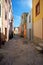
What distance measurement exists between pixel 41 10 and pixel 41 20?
46.7 inches

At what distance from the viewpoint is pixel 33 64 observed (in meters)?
8.55

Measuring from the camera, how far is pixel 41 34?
1777 centimetres

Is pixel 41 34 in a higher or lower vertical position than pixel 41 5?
lower

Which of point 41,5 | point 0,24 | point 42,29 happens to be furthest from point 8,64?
point 0,24

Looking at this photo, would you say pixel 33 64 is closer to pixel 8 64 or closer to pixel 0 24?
pixel 8 64

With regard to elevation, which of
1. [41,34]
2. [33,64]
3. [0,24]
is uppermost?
[0,24]

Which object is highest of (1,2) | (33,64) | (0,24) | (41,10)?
(1,2)

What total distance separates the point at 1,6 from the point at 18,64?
13514 mm

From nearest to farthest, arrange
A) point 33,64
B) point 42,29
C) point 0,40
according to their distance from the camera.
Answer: point 33,64 < point 42,29 < point 0,40

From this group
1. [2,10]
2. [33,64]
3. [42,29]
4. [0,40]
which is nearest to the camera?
[33,64]

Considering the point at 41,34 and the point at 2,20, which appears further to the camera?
the point at 2,20

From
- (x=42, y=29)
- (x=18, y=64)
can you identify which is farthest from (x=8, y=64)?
(x=42, y=29)

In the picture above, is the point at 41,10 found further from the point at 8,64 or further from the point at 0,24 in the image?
the point at 8,64

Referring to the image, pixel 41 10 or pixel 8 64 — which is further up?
pixel 41 10
